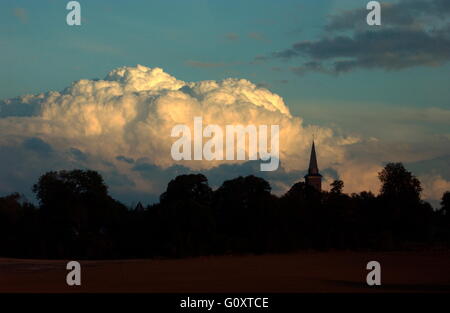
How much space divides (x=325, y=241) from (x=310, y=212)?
556cm

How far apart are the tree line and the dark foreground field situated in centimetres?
1834

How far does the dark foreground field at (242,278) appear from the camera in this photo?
117 feet

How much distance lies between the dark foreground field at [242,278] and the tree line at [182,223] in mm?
18343

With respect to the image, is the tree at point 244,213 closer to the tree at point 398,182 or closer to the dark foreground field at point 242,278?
the dark foreground field at point 242,278

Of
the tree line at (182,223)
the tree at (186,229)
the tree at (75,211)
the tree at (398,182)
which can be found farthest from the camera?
the tree at (398,182)

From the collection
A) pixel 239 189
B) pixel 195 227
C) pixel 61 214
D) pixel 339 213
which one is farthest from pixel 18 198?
pixel 339 213

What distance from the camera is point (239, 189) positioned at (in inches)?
3551

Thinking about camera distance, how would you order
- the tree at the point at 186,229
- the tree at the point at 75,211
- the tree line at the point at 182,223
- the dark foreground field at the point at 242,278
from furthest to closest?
the tree at the point at 75,211
the tree line at the point at 182,223
the tree at the point at 186,229
the dark foreground field at the point at 242,278

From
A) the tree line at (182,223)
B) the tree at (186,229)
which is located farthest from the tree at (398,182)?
the tree at (186,229)

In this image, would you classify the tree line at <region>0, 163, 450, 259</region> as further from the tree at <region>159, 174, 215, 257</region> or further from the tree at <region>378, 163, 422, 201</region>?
the tree at <region>378, 163, 422, 201</region>

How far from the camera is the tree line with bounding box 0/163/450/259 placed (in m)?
72.9

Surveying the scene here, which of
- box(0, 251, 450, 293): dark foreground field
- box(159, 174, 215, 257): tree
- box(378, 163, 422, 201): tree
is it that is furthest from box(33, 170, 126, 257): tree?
box(378, 163, 422, 201): tree

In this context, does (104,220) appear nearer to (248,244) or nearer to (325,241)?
(248,244)
